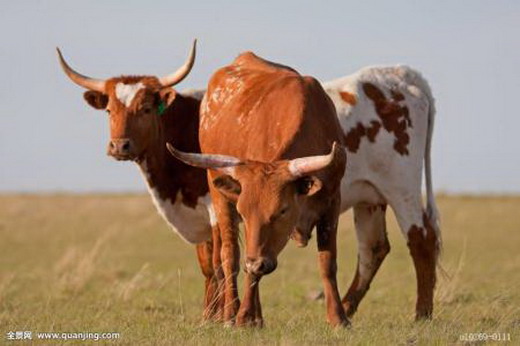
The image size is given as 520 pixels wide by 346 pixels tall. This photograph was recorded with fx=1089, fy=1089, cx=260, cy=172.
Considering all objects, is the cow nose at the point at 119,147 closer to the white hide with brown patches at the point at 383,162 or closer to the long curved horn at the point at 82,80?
the long curved horn at the point at 82,80

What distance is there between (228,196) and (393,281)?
907 cm

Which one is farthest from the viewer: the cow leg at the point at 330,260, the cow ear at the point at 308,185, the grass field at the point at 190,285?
the cow leg at the point at 330,260

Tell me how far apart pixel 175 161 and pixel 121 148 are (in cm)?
87

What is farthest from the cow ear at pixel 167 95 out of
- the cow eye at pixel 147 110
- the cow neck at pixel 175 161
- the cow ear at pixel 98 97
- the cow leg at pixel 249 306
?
the cow leg at pixel 249 306

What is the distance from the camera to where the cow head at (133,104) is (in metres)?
11.2

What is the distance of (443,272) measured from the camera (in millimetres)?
11703

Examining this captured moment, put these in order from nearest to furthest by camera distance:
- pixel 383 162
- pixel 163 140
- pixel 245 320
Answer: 1. pixel 245 320
2. pixel 383 162
3. pixel 163 140

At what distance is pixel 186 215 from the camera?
11617mm

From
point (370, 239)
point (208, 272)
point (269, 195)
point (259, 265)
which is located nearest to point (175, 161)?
A: point (208, 272)

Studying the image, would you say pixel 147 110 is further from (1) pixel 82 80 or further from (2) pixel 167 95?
(1) pixel 82 80

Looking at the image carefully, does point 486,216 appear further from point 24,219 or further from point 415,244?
point 415,244

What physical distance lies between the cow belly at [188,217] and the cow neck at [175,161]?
0.05 metres

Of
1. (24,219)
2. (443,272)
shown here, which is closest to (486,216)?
(24,219)

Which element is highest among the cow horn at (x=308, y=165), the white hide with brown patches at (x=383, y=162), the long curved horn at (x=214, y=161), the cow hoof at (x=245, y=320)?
the cow horn at (x=308, y=165)
